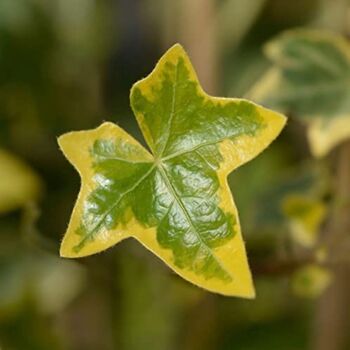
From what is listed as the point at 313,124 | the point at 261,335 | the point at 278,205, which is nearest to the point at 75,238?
the point at 313,124

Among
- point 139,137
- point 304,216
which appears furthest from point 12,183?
point 304,216

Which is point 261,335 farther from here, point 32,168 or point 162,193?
point 162,193

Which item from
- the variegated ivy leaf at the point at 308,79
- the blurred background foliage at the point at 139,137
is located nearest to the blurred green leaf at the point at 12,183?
the blurred background foliage at the point at 139,137

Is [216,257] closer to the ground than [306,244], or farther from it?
farther from it

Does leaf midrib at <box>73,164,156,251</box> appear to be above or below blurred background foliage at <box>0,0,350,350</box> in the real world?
above

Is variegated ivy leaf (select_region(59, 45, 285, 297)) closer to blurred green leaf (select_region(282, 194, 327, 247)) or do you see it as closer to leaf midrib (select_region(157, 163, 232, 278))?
leaf midrib (select_region(157, 163, 232, 278))

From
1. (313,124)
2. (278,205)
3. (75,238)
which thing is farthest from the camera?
(278,205)

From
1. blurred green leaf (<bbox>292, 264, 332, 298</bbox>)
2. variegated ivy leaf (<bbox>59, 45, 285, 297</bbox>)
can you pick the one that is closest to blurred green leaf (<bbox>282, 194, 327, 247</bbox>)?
blurred green leaf (<bbox>292, 264, 332, 298</bbox>)
